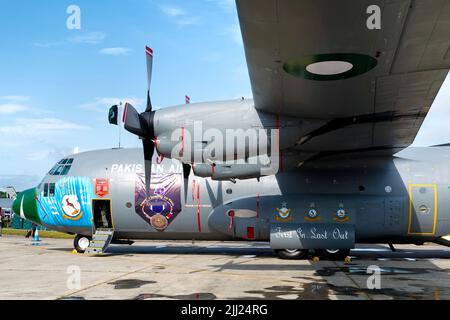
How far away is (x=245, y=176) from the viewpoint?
502 inches

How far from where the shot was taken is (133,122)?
1214 centimetres

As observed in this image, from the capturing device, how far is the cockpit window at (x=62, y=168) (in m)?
18.6

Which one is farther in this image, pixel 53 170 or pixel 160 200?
pixel 53 170

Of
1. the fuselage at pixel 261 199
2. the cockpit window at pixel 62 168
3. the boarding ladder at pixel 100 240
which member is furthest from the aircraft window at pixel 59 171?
the boarding ladder at pixel 100 240

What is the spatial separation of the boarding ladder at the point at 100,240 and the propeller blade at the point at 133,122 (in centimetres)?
702

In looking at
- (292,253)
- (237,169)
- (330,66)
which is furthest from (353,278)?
(330,66)

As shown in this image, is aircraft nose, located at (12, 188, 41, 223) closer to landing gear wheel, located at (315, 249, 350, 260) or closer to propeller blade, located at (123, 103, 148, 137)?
propeller blade, located at (123, 103, 148, 137)

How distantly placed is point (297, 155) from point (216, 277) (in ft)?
14.9

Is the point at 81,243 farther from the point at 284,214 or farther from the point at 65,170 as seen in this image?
the point at 284,214

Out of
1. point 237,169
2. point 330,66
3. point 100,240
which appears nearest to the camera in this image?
point 330,66

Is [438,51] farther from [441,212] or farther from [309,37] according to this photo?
[441,212]

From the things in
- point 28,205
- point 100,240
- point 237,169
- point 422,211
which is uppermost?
point 237,169

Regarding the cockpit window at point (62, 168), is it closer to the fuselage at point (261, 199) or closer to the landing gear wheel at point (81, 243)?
the fuselage at point (261, 199)
